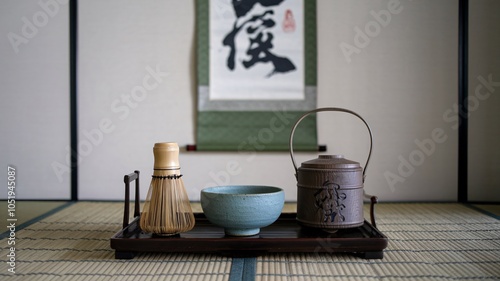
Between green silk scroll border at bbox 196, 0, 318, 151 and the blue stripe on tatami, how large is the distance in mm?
1345

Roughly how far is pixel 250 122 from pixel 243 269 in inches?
57.6

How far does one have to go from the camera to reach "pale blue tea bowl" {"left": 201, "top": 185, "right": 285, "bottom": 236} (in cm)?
129

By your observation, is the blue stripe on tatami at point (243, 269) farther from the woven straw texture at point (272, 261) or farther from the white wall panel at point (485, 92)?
the white wall panel at point (485, 92)

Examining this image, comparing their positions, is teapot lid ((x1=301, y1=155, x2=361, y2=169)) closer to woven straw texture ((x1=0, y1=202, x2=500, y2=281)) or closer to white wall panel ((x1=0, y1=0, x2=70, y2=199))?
woven straw texture ((x1=0, y1=202, x2=500, y2=281))

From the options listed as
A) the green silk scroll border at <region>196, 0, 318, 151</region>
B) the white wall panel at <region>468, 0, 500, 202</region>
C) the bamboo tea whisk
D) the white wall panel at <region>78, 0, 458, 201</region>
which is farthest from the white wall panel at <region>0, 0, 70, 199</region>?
the white wall panel at <region>468, 0, 500, 202</region>

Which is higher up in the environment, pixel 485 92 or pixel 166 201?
pixel 485 92

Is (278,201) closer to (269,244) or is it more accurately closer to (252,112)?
(269,244)

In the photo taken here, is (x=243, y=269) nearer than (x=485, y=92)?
Yes

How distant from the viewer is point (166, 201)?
4.43 ft

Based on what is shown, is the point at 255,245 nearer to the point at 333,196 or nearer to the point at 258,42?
the point at 333,196

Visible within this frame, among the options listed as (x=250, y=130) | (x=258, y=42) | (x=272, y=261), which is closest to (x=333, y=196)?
(x=272, y=261)

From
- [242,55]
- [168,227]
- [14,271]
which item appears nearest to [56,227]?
[14,271]

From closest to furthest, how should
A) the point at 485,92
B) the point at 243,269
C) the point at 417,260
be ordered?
the point at 243,269, the point at 417,260, the point at 485,92

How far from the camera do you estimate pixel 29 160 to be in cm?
268
